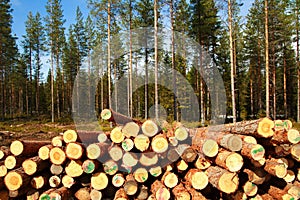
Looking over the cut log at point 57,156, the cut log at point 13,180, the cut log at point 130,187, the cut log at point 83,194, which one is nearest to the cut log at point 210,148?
the cut log at point 130,187

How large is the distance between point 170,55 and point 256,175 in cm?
1965

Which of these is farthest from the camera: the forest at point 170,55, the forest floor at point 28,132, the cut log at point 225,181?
the forest at point 170,55

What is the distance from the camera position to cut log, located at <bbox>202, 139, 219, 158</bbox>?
436cm

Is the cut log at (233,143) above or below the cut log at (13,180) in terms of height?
above

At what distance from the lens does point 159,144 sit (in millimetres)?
4613

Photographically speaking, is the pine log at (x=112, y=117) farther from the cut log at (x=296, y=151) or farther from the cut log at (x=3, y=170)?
the cut log at (x=296, y=151)

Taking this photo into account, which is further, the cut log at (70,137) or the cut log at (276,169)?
the cut log at (70,137)

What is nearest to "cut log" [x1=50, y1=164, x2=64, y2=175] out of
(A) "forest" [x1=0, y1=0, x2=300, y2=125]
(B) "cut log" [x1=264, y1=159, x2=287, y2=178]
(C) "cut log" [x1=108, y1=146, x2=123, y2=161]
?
(C) "cut log" [x1=108, y1=146, x2=123, y2=161]

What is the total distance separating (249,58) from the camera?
30062 mm

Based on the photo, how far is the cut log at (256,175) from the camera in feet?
14.1

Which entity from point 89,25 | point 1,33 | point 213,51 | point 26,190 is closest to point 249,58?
point 213,51

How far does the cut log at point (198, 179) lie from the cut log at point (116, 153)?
4.49ft

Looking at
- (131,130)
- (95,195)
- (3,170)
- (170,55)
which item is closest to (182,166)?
(131,130)

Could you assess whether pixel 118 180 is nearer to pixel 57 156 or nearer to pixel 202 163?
pixel 57 156
